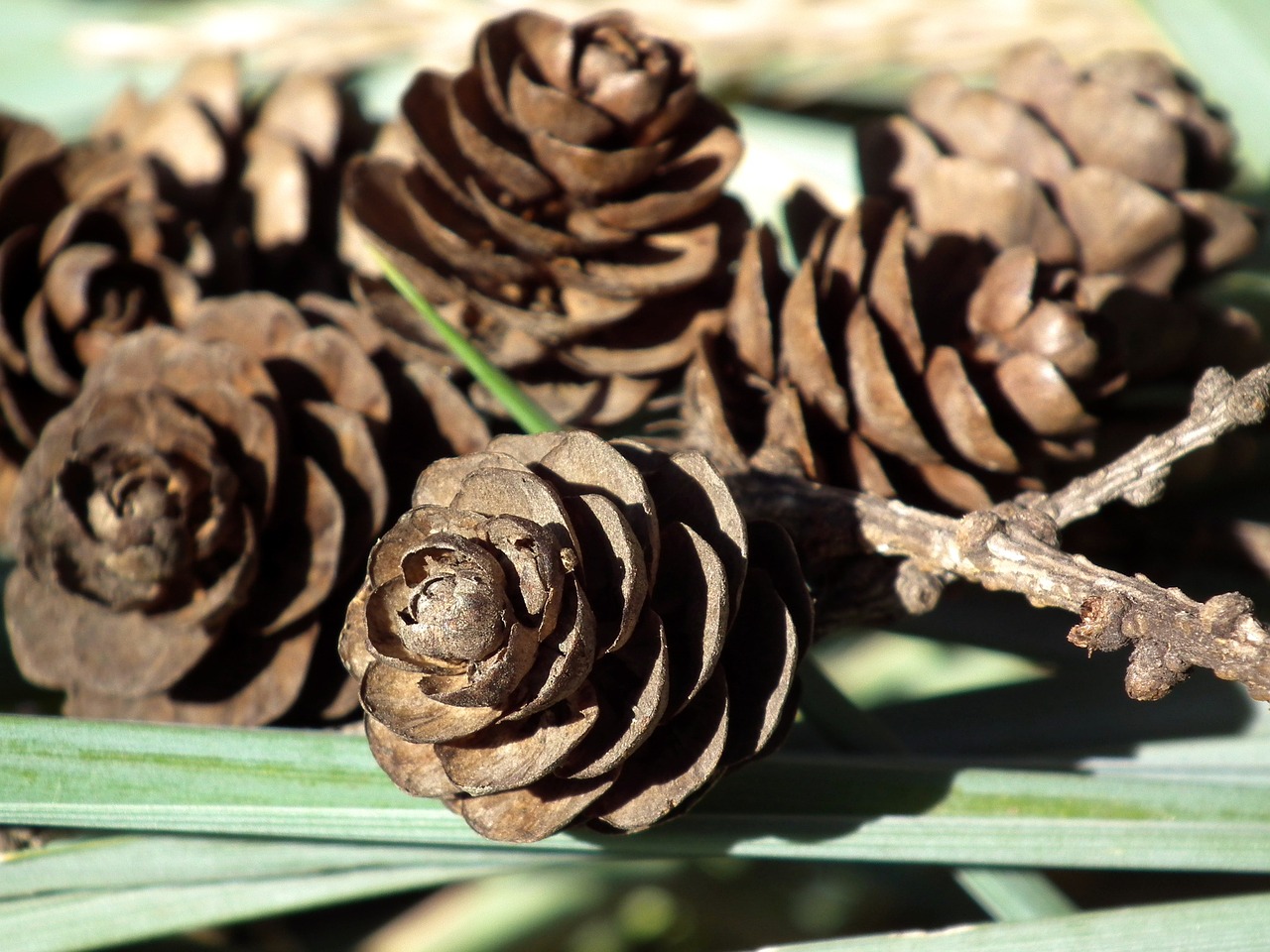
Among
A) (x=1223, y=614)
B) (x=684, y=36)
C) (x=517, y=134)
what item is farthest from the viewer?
(x=684, y=36)

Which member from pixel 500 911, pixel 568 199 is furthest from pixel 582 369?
pixel 500 911

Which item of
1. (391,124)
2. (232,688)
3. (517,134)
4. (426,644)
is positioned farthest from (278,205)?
(426,644)

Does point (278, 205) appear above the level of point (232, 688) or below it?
above

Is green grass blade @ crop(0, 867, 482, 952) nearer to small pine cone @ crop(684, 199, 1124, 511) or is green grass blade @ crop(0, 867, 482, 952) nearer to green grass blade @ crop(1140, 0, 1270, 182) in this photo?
small pine cone @ crop(684, 199, 1124, 511)

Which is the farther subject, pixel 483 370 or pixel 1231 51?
pixel 1231 51

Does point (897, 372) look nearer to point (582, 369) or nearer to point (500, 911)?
point (582, 369)

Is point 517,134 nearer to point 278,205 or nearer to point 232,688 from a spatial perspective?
point 278,205

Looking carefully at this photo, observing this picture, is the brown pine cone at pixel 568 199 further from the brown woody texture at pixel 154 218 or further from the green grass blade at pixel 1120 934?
the green grass blade at pixel 1120 934
